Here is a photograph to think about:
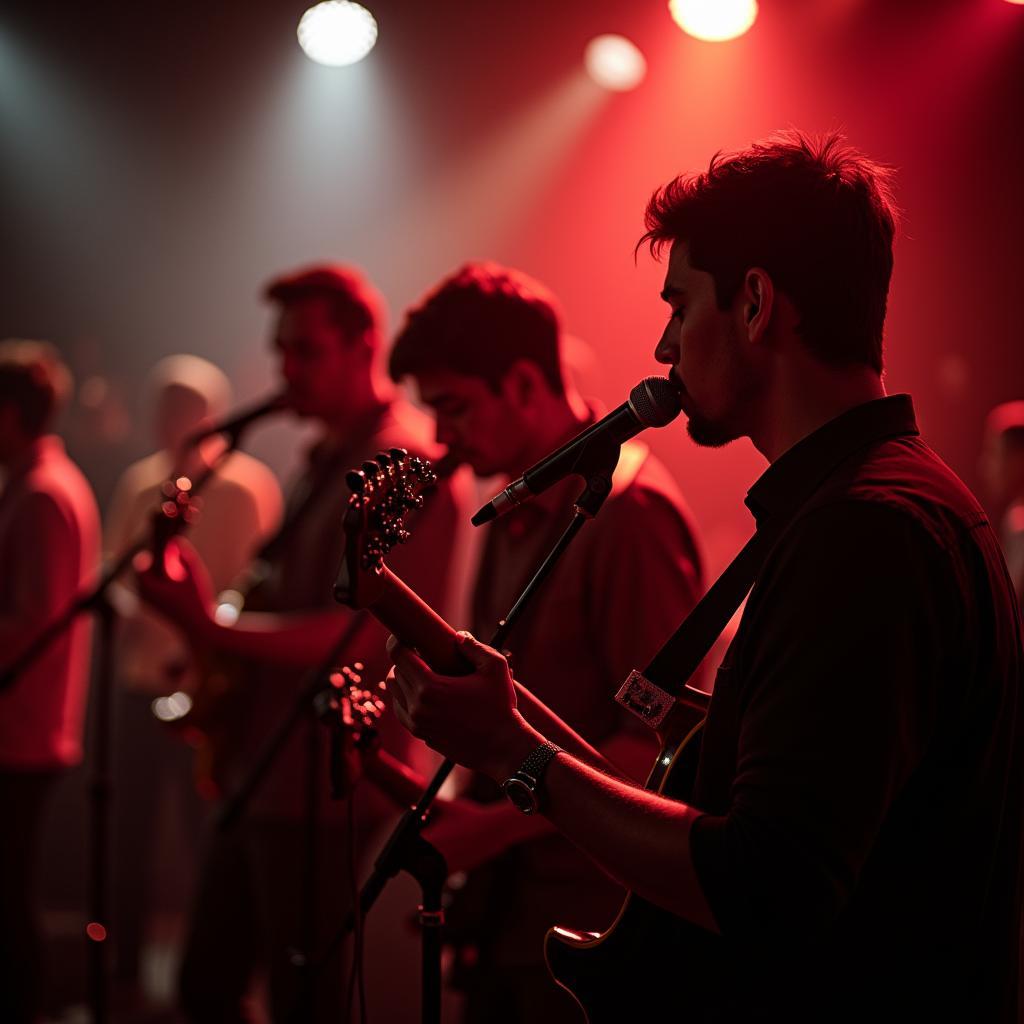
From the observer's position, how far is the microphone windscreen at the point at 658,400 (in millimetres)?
1479

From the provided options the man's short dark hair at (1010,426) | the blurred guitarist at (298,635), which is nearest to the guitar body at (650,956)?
the blurred guitarist at (298,635)

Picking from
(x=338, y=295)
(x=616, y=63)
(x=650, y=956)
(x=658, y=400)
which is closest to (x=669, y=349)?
(x=658, y=400)

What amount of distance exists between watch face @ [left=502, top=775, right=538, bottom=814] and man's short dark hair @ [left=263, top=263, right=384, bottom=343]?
2.04 metres

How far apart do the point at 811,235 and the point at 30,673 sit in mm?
2956

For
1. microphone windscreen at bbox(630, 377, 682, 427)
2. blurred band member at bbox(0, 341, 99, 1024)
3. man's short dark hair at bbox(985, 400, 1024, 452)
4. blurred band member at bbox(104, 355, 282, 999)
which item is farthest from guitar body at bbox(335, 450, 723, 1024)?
blurred band member at bbox(104, 355, 282, 999)

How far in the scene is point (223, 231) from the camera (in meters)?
6.72

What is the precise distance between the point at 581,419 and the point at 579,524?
2.75 ft

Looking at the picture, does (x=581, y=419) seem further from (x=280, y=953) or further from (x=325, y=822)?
(x=280, y=953)

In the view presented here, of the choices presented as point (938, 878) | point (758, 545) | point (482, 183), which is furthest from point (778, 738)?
point (482, 183)

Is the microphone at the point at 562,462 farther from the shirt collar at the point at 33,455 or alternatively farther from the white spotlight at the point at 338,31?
the white spotlight at the point at 338,31

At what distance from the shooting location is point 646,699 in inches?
60.3

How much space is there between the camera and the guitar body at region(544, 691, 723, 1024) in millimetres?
1351

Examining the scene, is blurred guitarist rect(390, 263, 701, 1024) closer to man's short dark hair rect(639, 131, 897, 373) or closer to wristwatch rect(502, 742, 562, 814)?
wristwatch rect(502, 742, 562, 814)

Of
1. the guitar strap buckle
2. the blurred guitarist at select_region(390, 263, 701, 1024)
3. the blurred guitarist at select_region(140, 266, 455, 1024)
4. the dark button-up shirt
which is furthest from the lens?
the blurred guitarist at select_region(140, 266, 455, 1024)
